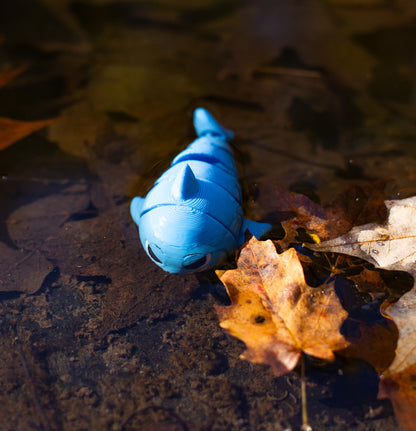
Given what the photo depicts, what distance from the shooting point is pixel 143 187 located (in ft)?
10.7

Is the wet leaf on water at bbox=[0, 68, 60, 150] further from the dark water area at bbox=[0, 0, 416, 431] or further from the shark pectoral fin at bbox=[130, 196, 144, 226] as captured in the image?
the shark pectoral fin at bbox=[130, 196, 144, 226]

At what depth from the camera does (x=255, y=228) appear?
2807 mm

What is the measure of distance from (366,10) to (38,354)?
5074mm

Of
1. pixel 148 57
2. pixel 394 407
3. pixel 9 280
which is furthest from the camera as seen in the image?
pixel 148 57

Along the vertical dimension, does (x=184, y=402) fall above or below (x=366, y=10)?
below

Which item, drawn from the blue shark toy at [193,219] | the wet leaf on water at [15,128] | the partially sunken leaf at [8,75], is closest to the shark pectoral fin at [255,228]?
the blue shark toy at [193,219]

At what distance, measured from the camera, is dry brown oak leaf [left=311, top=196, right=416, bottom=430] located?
2162 millimetres

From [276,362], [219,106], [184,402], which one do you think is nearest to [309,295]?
[276,362]

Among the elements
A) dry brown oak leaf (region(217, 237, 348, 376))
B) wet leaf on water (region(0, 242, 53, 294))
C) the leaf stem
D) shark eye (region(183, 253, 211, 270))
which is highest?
shark eye (region(183, 253, 211, 270))

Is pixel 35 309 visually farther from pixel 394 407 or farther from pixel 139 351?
pixel 394 407

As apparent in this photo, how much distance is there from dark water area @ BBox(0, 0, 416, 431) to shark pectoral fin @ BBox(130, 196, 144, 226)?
0.49 feet

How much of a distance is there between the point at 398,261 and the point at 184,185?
1385 mm

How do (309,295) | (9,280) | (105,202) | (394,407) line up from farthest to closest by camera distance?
(105,202)
(9,280)
(309,295)
(394,407)

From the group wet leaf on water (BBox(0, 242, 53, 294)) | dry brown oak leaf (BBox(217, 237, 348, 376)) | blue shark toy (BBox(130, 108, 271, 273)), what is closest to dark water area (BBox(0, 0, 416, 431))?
wet leaf on water (BBox(0, 242, 53, 294))
